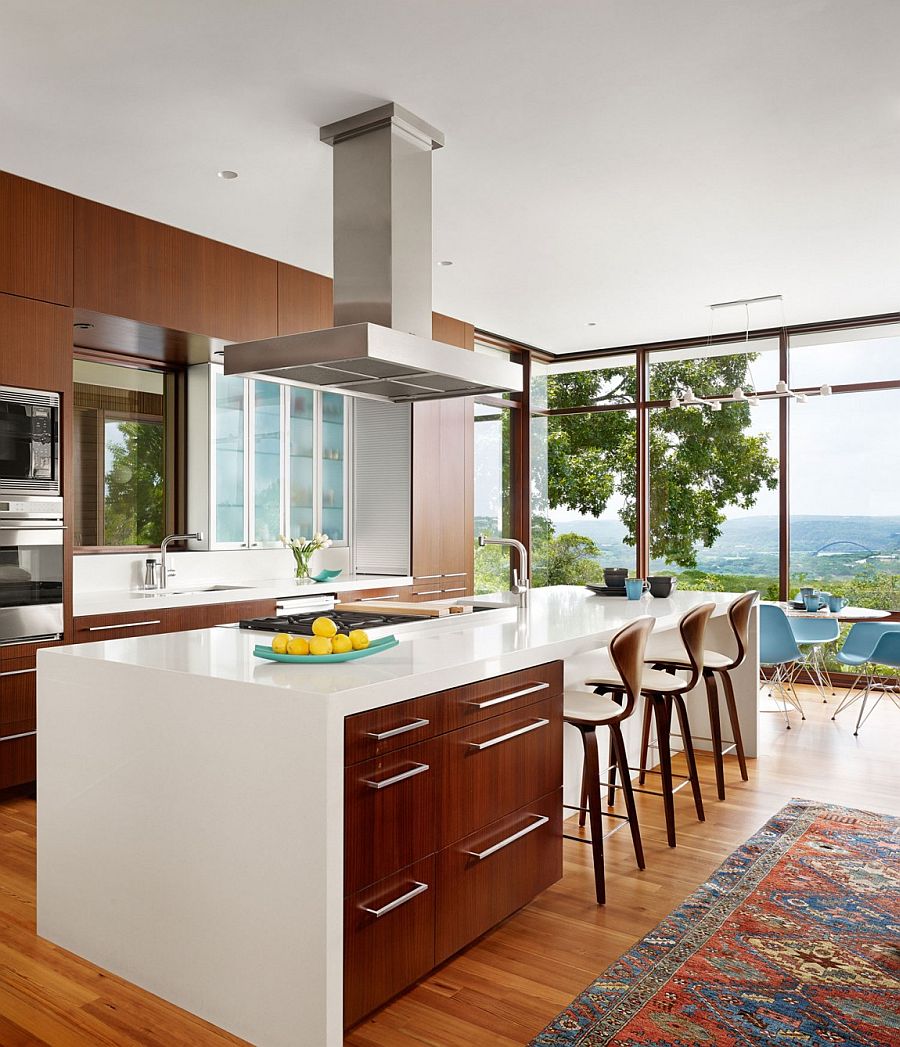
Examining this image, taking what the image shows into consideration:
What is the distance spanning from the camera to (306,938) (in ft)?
6.57

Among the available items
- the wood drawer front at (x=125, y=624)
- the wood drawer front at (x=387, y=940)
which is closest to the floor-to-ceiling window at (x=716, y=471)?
the wood drawer front at (x=125, y=624)

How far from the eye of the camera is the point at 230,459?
5.49m

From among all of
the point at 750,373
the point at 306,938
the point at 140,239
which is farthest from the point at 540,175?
the point at 750,373

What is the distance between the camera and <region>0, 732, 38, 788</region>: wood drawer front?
3.78 metres

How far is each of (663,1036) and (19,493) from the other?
3277 mm

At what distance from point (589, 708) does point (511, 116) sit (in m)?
2.23

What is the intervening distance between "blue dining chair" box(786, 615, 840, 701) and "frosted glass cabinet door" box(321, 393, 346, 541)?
321cm

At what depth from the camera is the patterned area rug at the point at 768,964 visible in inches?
85.8

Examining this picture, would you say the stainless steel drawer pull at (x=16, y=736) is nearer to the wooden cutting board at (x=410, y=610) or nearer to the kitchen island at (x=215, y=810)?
the kitchen island at (x=215, y=810)

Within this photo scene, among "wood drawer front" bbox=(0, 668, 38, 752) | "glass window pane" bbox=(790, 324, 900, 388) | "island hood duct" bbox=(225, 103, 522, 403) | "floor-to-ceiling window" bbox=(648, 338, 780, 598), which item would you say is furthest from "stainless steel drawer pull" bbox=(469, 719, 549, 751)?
"glass window pane" bbox=(790, 324, 900, 388)

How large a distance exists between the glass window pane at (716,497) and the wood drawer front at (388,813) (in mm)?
5539

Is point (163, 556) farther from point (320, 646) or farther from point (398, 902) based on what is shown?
point (398, 902)

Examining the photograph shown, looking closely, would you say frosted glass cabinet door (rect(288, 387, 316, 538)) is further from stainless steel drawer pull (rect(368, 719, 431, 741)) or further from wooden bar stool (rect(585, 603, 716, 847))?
stainless steel drawer pull (rect(368, 719, 431, 741))

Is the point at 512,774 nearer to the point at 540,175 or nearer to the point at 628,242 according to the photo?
the point at 540,175
